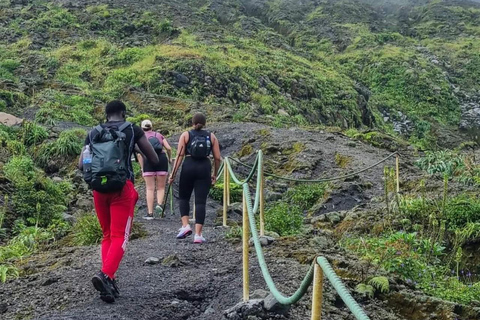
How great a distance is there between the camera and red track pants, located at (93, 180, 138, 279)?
416cm

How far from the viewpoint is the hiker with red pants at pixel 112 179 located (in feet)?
13.2

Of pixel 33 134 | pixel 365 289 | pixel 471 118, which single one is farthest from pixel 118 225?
pixel 471 118

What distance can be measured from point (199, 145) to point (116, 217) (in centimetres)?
200

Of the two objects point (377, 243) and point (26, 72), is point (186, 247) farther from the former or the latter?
point (26, 72)

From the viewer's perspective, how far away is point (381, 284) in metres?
4.28

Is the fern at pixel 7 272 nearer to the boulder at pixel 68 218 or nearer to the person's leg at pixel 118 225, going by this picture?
the person's leg at pixel 118 225

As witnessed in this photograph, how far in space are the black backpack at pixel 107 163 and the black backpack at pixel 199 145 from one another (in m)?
1.92

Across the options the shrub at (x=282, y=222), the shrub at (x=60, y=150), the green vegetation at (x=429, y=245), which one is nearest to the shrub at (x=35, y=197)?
the shrub at (x=60, y=150)

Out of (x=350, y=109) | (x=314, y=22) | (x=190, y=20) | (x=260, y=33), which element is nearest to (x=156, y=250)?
(x=350, y=109)

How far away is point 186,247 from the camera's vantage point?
6109 millimetres

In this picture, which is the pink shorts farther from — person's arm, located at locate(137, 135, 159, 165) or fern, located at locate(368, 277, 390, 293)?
fern, located at locate(368, 277, 390, 293)

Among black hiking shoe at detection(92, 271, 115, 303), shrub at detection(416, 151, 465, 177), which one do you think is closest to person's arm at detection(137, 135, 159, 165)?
black hiking shoe at detection(92, 271, 115, 303)

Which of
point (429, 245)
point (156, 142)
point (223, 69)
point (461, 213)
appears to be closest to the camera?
point (429, 245)

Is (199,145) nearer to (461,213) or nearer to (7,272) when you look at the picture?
(7,272)
